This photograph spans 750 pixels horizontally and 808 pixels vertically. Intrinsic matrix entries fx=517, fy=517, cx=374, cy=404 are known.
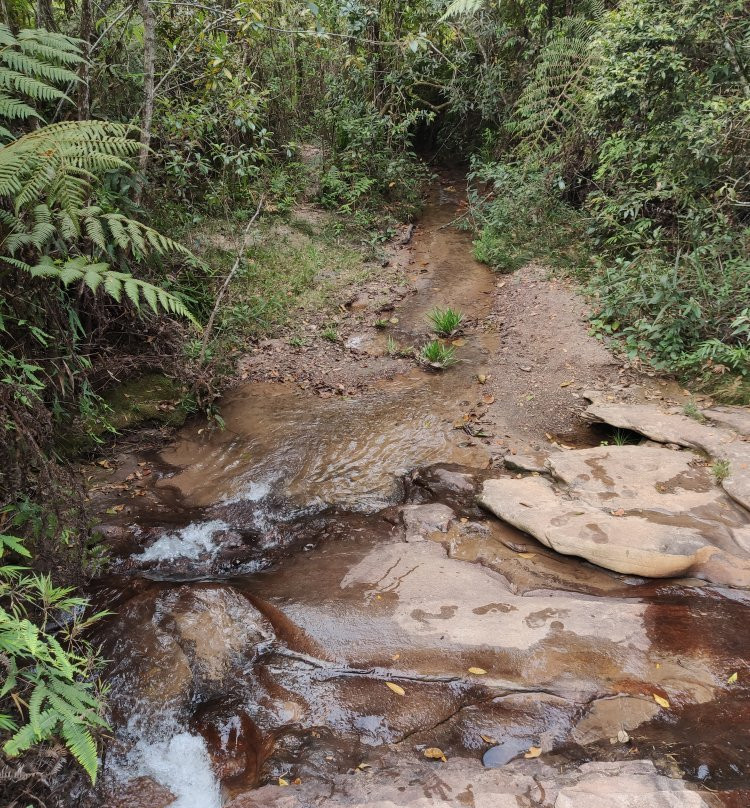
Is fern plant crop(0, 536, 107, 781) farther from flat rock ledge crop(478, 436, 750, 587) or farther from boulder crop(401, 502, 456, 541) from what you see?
flat rock ledge crop(478, 436, 750, 587)

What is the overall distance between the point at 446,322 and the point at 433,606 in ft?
14.6

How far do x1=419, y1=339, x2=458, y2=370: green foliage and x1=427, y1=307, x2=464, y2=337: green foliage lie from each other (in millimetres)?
507

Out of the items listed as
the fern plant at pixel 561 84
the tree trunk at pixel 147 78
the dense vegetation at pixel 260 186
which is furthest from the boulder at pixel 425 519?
the fern plant at pixel 561 84

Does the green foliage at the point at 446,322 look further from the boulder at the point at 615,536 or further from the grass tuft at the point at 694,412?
the boulder at the point at 615,536

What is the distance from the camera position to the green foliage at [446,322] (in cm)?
721

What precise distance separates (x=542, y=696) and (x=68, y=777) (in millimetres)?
2528

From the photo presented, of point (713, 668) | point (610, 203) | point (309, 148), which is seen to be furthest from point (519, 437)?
point (309, 148)

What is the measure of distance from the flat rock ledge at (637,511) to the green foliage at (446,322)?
2.91m

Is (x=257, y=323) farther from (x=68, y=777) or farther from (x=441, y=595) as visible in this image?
(x=68, y=777)

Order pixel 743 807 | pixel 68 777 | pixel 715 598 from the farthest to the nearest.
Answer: pixel 715 598
pixel 68 777
pixel 743 807

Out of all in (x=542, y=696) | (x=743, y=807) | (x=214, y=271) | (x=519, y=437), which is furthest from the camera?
(x=214, y=271)

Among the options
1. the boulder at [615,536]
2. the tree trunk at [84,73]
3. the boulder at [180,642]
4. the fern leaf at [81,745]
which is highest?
the tree trunk at [84,73]

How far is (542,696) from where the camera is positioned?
2.96 m

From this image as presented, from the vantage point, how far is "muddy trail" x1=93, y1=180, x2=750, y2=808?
8.72 ft
